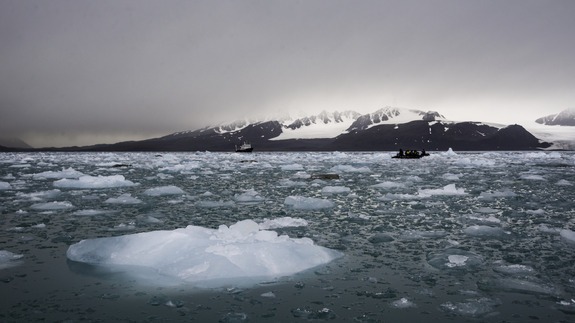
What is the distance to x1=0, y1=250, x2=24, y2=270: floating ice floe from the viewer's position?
6377mm

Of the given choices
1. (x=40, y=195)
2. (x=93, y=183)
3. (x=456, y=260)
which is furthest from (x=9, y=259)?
(x=93, y=183)

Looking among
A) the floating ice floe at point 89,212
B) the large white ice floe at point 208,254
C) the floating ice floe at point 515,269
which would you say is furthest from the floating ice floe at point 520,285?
the floating ice floe at point 89,212

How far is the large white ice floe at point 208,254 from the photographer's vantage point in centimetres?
581

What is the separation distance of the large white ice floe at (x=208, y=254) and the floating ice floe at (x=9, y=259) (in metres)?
0.78

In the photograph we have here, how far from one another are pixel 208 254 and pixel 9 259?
138 inches

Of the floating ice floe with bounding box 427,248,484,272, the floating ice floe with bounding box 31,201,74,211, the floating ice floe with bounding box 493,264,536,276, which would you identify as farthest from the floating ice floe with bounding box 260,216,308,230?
the floating ice floe with bounding box 31,201,74,211

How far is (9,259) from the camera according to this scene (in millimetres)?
6637

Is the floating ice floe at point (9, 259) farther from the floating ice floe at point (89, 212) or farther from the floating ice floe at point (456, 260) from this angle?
the floating ice floe at point (456, 260)

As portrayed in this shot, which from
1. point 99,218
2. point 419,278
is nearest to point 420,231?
point 419,278

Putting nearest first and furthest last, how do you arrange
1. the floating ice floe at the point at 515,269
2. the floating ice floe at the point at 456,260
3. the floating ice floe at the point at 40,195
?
the floating ice floe at the point at 515,269
the floating ice floe at the point at 456,260
the floating ice floe at the point at 40,195

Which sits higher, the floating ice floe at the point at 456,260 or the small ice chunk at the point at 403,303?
the small ice chunk at the point at 403,303

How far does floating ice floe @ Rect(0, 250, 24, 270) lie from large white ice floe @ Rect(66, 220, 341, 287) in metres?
0.78

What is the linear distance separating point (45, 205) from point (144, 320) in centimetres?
999

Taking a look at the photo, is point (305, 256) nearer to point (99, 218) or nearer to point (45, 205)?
point (99, 218)
